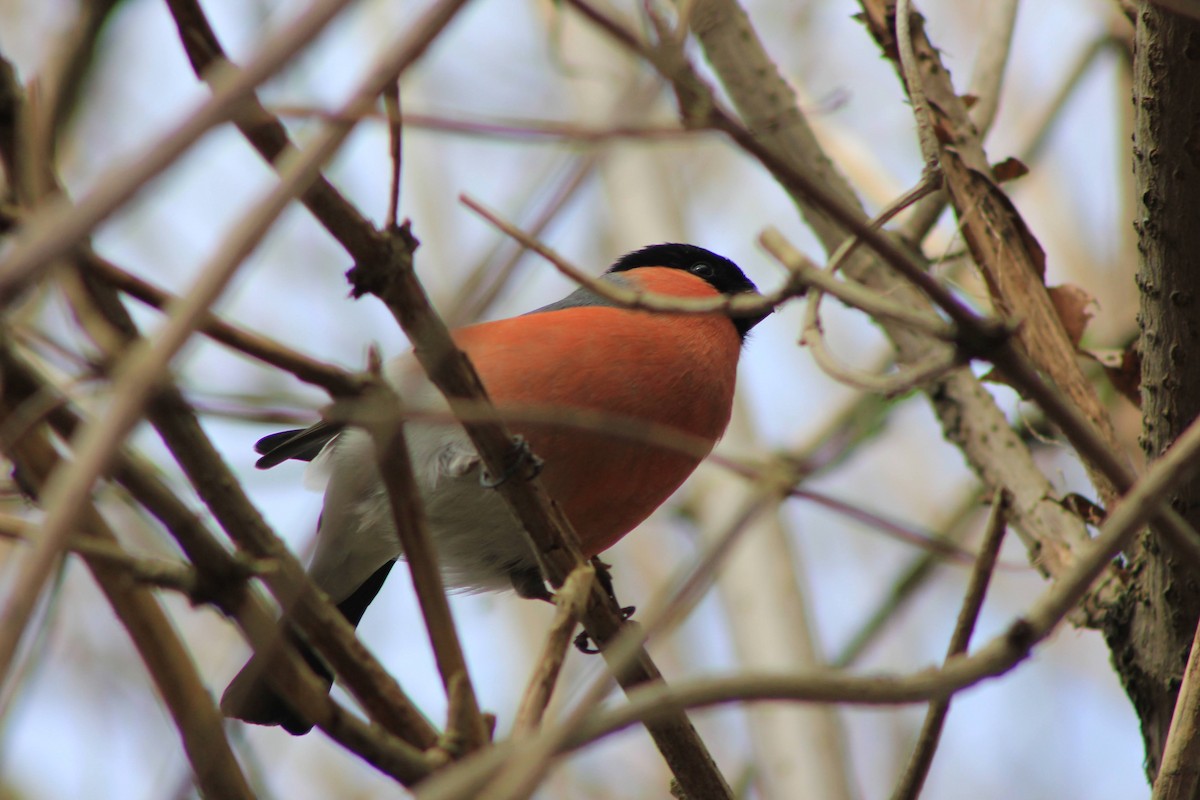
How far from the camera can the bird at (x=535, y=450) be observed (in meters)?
2.96

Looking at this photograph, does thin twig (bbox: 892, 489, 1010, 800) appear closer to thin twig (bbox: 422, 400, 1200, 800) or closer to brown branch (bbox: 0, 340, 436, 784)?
thin twig (bbox: 422, 400, 1200, 800)

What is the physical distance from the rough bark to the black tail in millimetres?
1635

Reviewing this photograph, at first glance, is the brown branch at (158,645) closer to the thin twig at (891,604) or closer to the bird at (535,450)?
the bird at (535,450)

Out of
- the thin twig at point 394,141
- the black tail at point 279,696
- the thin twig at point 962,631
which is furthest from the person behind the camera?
the black tail at point 279,696

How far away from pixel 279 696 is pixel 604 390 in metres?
1.06

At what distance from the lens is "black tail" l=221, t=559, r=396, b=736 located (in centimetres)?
261

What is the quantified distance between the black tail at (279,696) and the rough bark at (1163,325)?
1635mm

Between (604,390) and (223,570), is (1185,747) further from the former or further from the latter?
(604,390)

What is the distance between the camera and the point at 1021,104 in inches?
245

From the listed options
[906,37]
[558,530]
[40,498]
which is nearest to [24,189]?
[40,498]

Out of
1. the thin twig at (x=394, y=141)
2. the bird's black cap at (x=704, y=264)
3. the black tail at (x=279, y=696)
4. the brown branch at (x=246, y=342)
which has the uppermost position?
the bird's black cap at (x=704, y=264)

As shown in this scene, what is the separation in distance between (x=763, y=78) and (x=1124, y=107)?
124cm

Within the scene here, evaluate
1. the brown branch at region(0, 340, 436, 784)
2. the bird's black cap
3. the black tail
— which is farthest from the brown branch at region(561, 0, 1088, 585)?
the black tail

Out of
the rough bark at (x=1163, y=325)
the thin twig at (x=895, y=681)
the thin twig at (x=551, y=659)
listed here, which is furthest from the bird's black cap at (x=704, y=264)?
the thin twig at (x=895, y=681)
